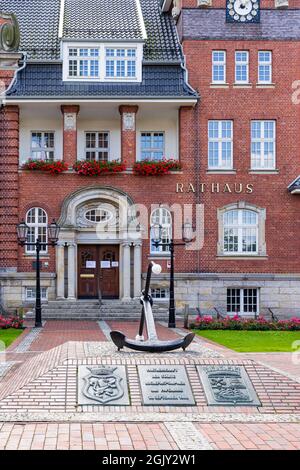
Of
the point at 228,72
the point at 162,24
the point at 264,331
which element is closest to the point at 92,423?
the point at 264,331

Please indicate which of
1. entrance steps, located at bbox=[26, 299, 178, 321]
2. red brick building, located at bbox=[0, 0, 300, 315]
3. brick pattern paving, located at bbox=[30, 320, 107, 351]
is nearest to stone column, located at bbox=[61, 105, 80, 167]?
red brick building, located at bbox=[0, 0, 300, 315]

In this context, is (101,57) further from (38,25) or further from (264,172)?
(264,172)

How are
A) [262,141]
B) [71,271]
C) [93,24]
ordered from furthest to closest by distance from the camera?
1. [93,24]
2. [262,141]
3. [71,271]

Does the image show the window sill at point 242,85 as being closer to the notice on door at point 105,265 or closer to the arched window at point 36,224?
the notice on door at point 105,265

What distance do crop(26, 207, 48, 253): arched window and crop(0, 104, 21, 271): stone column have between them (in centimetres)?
56

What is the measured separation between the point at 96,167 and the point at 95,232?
2.97 m

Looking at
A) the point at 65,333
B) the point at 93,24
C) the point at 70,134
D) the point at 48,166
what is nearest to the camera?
the point at 65,333

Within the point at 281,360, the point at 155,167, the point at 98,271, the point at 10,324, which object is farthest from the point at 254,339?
the point at 98,271

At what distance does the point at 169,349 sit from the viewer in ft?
46.0

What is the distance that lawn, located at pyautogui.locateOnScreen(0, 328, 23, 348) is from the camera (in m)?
22.0

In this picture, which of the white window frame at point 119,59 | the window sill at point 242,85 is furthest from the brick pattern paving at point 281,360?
the white window frame at point 119,59

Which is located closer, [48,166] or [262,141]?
[48,166]

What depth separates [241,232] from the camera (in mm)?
32562

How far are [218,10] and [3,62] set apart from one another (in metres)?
9.89
